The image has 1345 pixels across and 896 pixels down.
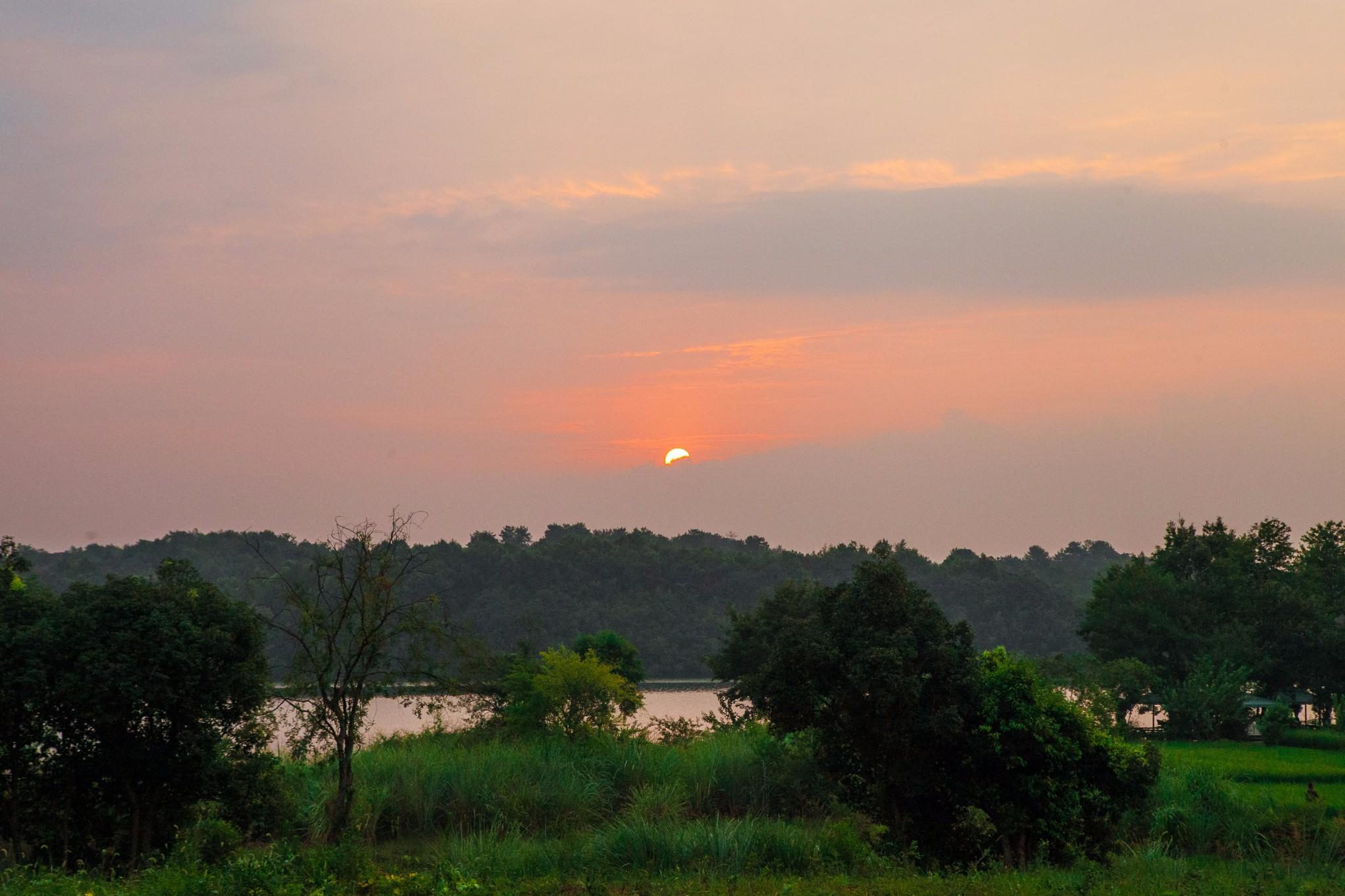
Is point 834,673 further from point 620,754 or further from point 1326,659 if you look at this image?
point 1326,659

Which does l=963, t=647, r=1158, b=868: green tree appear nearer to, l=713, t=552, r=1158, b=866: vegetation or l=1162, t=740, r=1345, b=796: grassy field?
l=713, t=552, r=1158, b=866: vegetation

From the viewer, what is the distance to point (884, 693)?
16500mm

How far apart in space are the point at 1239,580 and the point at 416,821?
1554 inches

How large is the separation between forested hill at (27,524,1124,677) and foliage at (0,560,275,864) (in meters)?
58.9

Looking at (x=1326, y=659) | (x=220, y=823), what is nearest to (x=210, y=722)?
(x=220, y=823)

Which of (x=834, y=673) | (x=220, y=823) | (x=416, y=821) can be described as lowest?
(x=416, y=821)

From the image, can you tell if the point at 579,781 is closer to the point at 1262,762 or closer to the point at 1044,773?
the point at 1044,773

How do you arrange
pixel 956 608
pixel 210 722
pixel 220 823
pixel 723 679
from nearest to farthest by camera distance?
pixel 220 823, pixel 210 722, pixel 723 679, pixel 956 608

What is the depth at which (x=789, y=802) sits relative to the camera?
24.5 metres

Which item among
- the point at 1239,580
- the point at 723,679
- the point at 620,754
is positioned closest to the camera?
the point at 620,754

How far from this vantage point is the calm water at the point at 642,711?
109 feet

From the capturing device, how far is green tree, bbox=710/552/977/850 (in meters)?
16.8

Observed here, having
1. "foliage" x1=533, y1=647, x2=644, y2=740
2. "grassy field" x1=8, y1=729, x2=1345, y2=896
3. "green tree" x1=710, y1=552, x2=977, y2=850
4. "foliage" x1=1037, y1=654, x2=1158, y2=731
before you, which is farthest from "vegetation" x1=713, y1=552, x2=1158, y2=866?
"foliage" x1=1037, y1=654, x2=1158, y2=731

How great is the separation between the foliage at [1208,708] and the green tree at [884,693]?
29.2 meters
